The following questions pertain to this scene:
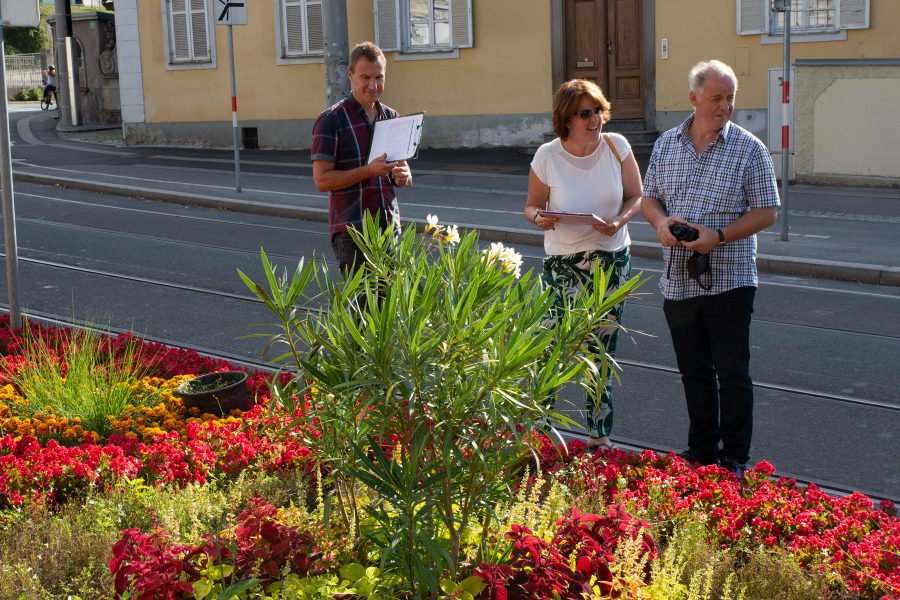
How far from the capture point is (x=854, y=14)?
20344mm

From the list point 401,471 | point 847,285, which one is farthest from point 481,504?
point 847,285

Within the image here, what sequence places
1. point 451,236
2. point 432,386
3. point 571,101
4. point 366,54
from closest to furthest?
point 432,386, point 451,236, point 571,101, point 366,54

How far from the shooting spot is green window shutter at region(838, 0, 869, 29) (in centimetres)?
2022

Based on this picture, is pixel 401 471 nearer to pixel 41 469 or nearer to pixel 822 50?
pixel 41 469

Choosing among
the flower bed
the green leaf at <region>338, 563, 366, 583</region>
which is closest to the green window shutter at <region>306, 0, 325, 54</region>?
the flower bed

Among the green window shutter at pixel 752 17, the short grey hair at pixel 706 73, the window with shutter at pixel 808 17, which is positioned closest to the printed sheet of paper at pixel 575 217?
the short grey hair at pixel 706 73

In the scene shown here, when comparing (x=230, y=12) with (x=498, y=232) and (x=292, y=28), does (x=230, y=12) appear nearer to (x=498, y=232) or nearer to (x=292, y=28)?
(x=498, y=232)

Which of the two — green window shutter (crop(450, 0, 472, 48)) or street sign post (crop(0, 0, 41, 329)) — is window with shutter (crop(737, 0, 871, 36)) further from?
street sign post (crop(0, 0, 41, 329))

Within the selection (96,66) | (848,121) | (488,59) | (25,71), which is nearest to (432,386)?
(848,121)

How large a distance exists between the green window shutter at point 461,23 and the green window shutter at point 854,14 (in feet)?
25.0

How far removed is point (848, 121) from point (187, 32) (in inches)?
652

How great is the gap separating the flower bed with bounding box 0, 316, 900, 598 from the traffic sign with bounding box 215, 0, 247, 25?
41.4ft

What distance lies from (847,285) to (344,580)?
898cm

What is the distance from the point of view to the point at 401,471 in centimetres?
353
